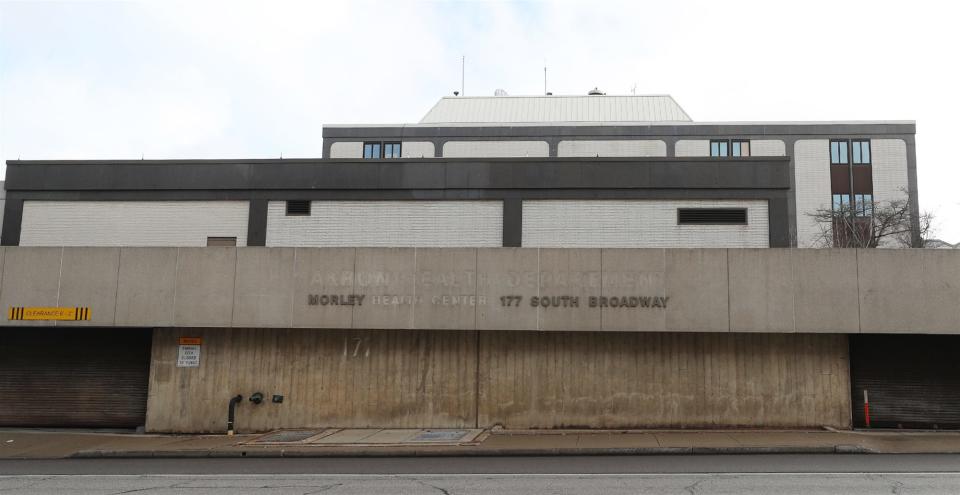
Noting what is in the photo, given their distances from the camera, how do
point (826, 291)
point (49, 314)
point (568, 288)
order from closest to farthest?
point (826, 291), point (568, 288), point (49, 314)

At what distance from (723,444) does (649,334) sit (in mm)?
3519

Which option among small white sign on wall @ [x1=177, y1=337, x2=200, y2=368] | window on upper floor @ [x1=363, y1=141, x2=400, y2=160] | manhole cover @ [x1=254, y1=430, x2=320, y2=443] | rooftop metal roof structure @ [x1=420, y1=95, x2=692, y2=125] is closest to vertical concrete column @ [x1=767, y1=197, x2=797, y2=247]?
manhole cover @ [x1=254, y1=430, x2=320, y2=443]

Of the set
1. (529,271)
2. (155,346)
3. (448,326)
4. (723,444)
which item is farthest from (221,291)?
(723,444)

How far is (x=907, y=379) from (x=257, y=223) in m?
18.4

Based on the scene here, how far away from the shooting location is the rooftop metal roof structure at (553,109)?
55938mm

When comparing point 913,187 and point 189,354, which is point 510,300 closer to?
point 189,354

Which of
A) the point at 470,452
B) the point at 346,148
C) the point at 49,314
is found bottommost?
the point at 470,452

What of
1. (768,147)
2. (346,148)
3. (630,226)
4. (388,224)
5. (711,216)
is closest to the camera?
(711,216)

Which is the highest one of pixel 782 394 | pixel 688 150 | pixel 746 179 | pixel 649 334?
pixel 688 150

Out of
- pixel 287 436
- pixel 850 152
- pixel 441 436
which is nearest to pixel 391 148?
pixel 850 152

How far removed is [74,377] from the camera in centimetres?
1830

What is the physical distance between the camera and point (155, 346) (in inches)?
702

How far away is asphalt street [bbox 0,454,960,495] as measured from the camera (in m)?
10.8

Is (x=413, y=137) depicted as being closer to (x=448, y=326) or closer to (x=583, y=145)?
(x=583, y=145)
